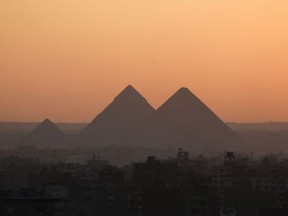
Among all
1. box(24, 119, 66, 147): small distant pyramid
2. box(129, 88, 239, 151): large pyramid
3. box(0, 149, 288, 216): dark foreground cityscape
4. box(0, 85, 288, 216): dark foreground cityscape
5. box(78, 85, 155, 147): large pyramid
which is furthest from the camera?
box(24, 119, 66, 147): small distant pyramid

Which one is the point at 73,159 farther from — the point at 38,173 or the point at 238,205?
the point at 238,205

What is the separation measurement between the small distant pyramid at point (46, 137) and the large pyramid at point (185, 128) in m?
8.79

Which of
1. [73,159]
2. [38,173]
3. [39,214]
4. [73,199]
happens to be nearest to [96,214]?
[73,199]

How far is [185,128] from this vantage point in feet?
458

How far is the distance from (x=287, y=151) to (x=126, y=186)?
83.1m

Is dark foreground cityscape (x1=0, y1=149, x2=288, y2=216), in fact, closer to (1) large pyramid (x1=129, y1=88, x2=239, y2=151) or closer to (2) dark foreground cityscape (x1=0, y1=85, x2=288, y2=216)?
(2) dark foreground cityscape (x1=0, y1=85, x2=288, y2=216)

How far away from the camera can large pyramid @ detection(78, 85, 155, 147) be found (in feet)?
467

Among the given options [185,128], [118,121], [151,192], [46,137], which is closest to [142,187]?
[151,192]

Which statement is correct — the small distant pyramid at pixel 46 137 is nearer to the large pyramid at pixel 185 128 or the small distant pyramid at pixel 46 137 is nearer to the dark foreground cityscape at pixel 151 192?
the large pyramid at pixel 185 128

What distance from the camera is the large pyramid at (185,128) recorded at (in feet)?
443

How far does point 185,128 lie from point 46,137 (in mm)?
15035

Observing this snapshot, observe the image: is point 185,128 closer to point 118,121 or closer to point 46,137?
point 118,121

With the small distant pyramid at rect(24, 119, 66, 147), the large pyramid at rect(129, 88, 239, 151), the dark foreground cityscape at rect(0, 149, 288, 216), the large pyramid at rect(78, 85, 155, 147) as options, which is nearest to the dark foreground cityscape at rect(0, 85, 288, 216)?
the dark foreground cityscape at rect(0, 149, 288, 216)

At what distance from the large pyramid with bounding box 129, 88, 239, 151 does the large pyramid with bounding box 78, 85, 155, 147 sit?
56.8 inches
